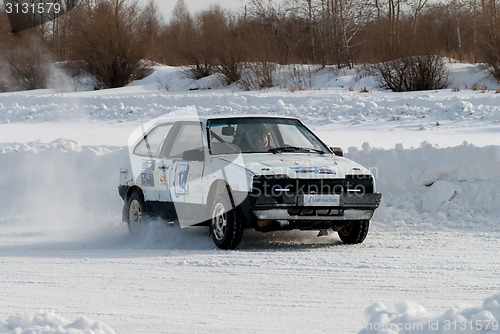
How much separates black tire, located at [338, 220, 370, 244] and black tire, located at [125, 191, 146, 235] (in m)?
2.42

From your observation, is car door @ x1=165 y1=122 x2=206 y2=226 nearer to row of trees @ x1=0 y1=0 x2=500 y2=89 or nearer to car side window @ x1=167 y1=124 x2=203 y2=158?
car side window @ x1=167 y1=124 x2=203 y2=158

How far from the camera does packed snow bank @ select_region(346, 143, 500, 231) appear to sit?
1085 cm

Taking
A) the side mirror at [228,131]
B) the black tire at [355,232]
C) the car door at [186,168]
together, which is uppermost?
the side mirror at [228,131]

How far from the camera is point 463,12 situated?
165 feet

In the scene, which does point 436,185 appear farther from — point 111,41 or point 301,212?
point 111,41

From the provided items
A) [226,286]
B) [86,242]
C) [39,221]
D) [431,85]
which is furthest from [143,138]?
[431,85]

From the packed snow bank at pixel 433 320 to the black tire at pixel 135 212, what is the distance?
555 cm

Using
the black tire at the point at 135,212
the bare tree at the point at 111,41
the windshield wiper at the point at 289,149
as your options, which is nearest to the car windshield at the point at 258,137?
the windshield wiper at the point at 289,149

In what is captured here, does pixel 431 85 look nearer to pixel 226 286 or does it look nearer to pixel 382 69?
pixel 382 69

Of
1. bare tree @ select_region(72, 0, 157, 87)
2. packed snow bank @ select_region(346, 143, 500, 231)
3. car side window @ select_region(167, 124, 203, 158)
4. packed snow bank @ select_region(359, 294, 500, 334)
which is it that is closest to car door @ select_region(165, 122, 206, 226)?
car side window @ select_region(167, 124, 203, 158)

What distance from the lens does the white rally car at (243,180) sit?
328 inches

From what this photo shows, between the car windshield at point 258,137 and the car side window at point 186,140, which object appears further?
the car side window at point 186,140

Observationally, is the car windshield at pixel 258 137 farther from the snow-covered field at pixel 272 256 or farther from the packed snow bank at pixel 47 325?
the packed snow bank at pixel 47 325

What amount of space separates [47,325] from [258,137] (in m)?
5.03
